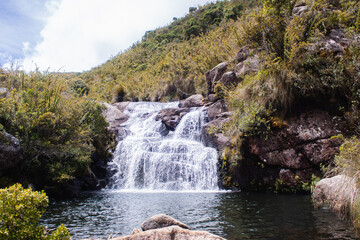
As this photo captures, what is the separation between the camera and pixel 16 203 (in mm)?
2721

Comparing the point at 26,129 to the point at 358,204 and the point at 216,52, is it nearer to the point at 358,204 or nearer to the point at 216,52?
the point at 358,204

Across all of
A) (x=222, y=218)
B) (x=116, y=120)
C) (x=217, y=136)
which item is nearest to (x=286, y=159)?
(x=222, y=218)

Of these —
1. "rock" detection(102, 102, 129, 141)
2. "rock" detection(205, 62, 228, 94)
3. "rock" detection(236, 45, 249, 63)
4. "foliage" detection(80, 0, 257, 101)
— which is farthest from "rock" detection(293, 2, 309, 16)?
"rock" detection(102, 102, 129, 141)

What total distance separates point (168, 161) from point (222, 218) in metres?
7.99

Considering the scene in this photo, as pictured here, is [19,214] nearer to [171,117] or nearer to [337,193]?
[337,193]

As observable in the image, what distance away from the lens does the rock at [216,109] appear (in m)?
17.3

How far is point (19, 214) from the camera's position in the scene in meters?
2.71

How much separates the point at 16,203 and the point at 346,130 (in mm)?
10246

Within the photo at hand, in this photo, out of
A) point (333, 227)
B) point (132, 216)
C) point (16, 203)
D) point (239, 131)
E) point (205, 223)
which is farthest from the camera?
Answer: point (239, 131)

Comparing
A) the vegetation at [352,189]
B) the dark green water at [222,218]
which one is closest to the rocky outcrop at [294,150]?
the dark green water at [222,218]

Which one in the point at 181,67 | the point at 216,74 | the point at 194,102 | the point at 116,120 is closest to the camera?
the point at 216,74

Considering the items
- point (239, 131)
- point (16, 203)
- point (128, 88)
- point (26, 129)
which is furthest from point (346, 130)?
point (128, 88)

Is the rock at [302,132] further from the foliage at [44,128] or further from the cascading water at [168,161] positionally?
the foliage at [44,128]

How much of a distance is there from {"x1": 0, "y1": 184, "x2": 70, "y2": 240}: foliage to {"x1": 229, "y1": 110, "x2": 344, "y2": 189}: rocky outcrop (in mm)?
9220
